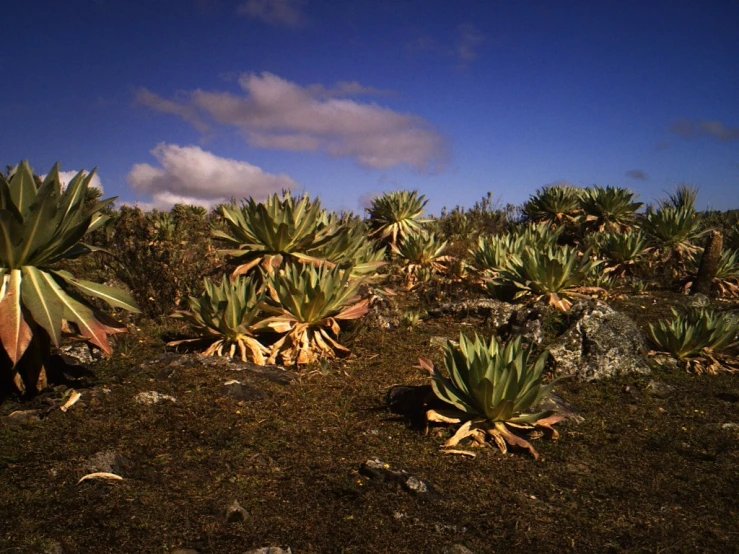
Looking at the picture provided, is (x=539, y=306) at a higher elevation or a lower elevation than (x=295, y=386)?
higher

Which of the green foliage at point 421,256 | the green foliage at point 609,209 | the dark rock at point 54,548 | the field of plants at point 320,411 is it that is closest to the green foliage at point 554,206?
the green foliage at point 609,209

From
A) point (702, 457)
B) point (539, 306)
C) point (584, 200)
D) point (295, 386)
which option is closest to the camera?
point (702, 457)

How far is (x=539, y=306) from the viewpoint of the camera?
247 inches

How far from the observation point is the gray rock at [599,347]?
5.16m

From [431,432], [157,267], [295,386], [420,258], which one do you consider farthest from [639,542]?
[420,258]

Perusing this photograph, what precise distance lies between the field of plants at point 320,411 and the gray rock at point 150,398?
0.03 m

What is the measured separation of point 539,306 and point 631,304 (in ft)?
8.00

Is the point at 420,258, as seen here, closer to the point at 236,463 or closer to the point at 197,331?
the point at 197,331

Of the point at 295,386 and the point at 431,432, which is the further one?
the point at 295,386

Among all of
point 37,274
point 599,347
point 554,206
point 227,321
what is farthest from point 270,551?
point 554,206

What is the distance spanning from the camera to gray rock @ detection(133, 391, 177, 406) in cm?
391

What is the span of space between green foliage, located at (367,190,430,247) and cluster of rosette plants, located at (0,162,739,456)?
0.03m

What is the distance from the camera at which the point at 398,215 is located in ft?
35.1

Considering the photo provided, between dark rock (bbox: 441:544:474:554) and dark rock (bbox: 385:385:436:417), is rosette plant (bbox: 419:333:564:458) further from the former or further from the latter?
dark rock (bbox: 441:544:474:554)
